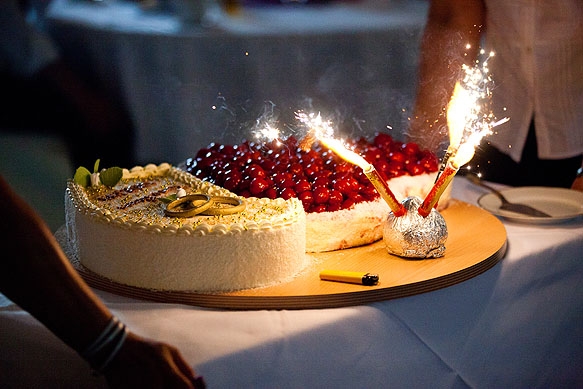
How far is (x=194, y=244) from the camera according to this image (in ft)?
4.77

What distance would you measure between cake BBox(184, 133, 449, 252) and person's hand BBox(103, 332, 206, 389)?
61 cm

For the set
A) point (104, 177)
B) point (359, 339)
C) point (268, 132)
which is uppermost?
point (268, 132)

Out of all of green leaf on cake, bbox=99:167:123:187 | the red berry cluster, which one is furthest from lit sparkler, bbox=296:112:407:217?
green leaf on cake, bbox=99:167:123:187

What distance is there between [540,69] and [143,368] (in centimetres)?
179

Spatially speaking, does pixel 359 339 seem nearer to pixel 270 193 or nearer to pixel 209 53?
pixel 270 193

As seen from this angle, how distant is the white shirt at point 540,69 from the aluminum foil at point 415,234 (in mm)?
763

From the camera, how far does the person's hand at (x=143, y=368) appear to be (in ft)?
3.89

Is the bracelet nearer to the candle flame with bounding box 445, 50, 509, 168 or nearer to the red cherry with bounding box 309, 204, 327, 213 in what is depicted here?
the red cherry with bounding box 309, 204, 327, 213

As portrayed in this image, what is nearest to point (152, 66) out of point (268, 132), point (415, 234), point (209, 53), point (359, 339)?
point (209, 53)

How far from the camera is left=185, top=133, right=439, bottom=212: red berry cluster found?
1778 millimetres

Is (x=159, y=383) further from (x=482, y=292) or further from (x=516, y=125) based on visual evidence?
(x=516, y=125)

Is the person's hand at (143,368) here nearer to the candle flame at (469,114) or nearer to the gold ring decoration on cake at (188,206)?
the gold ring decoration on cake at (188,206)

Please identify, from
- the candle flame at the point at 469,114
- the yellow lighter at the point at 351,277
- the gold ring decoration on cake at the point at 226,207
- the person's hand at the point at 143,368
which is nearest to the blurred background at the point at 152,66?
the candle flame at the point at 469,114

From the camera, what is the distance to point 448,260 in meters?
1.67
